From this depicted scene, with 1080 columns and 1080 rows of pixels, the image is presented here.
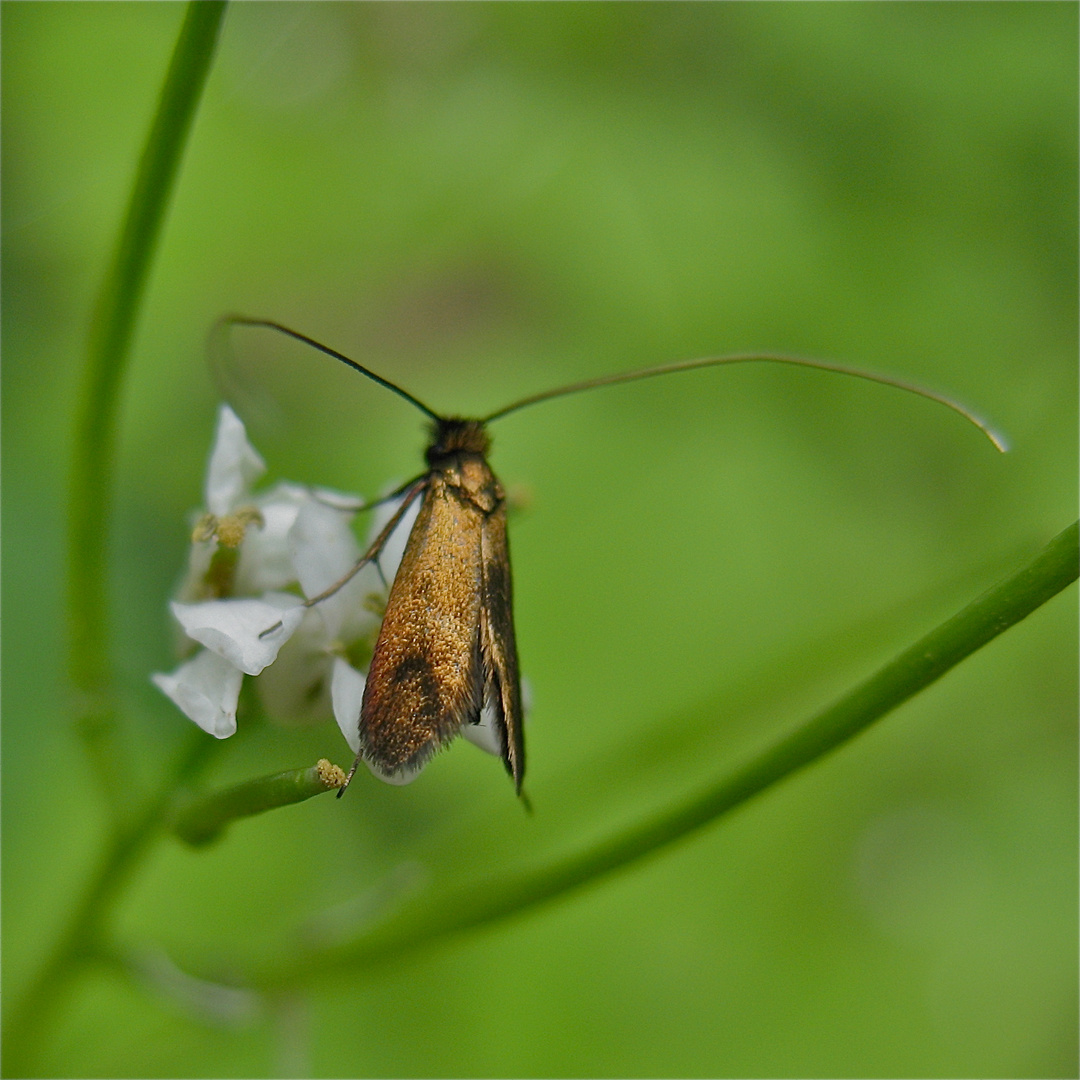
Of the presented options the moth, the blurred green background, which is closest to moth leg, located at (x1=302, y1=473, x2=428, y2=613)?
the moth

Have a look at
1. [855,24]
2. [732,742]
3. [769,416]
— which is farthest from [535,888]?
[855,24]

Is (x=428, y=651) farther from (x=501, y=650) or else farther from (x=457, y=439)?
(x=457, y=439)

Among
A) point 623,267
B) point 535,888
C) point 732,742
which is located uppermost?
point 623,267

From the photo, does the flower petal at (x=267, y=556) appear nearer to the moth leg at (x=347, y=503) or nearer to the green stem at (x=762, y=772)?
the moth leg at (x=347, y=503)

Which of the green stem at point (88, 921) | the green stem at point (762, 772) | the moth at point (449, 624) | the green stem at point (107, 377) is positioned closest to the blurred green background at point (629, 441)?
the green stem at point (88, 921)

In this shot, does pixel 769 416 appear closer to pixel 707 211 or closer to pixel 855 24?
pixel 707 211

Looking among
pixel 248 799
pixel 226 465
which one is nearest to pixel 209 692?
pixel 248 799
